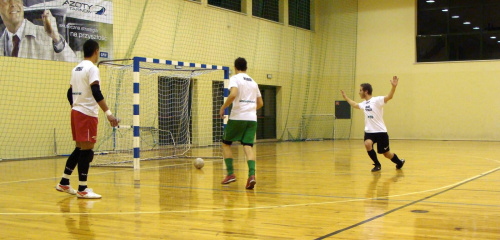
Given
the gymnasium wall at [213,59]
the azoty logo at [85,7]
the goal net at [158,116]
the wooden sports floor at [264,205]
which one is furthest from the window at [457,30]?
the azoty logo at [85,7]

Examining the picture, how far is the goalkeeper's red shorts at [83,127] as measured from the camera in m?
5.73

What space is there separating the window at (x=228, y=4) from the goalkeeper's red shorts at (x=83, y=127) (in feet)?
40.6

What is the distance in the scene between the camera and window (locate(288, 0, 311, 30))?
21484mm

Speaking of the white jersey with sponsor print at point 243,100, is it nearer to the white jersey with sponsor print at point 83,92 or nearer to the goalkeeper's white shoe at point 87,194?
the white jersey with sponsor print at point 83,92

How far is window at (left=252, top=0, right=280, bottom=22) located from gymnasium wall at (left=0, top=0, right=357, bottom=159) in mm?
381

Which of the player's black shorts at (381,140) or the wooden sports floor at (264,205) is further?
the player's black shorts at (381,140)

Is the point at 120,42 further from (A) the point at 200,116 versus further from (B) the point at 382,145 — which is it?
(B) the point at 382,145

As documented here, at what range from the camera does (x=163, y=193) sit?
20.3 ft

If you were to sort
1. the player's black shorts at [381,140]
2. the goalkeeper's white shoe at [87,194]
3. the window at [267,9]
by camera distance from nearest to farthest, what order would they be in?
1. the goalkeeper's white shoe at [87,194]
2. the player's black shorts at [381,140]
3. the window at [267,9]

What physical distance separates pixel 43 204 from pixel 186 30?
11.3 m

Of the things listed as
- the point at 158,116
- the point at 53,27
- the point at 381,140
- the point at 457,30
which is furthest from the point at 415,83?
the point at 53,27

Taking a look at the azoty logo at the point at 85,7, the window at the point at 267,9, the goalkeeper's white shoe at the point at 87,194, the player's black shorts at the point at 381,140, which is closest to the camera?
the goalkeeper's white shoe at the point at 87,194

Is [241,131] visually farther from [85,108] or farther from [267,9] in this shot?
[267,9]

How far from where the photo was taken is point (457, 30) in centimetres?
2034
